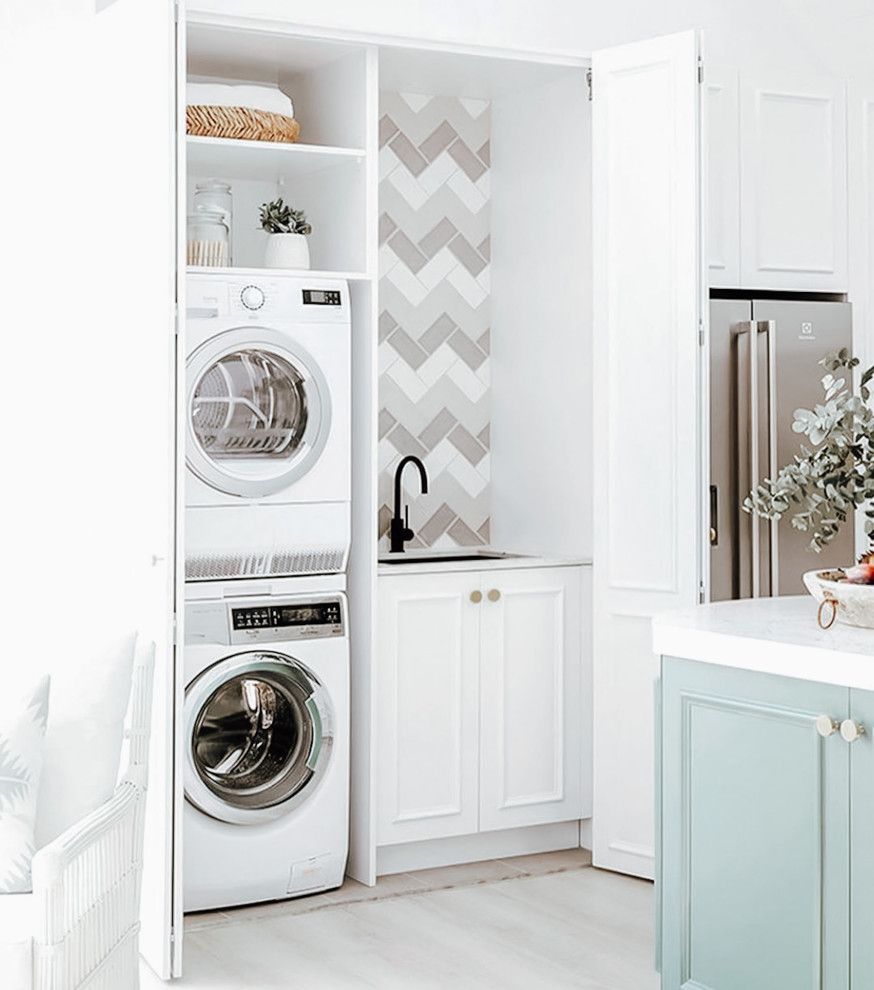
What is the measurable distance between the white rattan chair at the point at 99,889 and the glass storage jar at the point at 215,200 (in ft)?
5.12

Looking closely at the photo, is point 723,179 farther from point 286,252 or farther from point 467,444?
point 286,252

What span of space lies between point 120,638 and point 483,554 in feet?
6.92

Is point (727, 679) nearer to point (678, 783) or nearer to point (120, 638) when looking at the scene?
point (678, 783)

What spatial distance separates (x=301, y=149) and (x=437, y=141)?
2.93 feet

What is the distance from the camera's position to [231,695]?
150 inches

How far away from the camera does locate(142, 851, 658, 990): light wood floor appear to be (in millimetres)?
3299

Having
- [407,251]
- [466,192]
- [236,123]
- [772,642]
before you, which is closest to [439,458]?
[407,251]

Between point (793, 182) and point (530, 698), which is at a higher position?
point (793, 182)

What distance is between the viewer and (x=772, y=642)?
2.58 metres

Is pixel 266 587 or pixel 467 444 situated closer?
pixel 266 587

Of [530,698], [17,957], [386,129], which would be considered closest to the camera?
[17,957]

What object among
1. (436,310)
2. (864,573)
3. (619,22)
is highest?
(619,22)

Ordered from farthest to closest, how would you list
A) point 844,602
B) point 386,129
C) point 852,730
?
point 386,129, point 844,602, point 852,730

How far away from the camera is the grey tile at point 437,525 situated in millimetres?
4699
